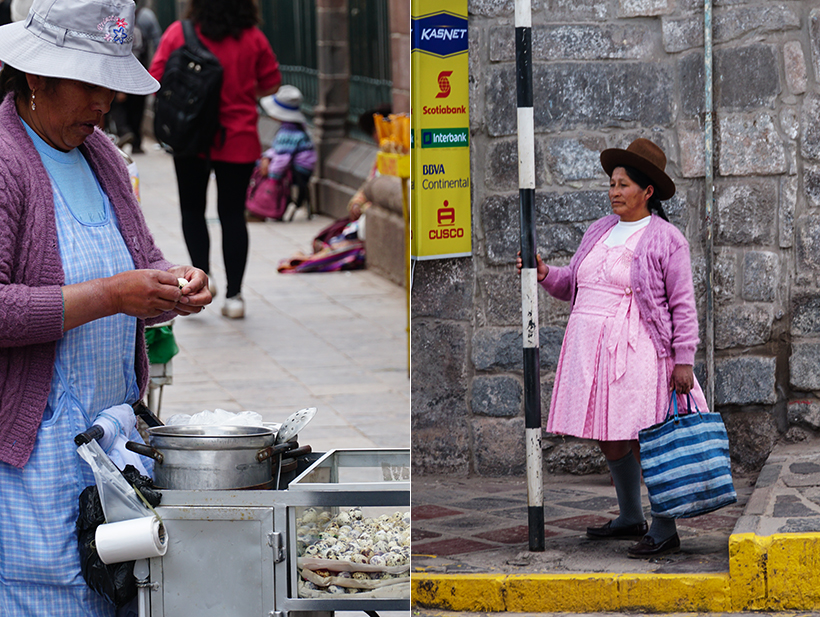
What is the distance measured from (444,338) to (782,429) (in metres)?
1.77

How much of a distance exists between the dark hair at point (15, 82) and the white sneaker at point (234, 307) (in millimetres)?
6108

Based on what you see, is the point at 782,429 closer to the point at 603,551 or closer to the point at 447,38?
the point at 603,551

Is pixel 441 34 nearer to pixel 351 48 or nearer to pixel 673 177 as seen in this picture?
pixel 673 177

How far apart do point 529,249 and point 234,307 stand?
447 centimetres

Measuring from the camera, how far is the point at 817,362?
20.5ft

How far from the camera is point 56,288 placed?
2.55m

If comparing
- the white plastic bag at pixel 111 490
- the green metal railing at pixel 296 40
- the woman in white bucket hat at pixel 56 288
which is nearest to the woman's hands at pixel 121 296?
the woman in white bucket hat at pixel 56 288

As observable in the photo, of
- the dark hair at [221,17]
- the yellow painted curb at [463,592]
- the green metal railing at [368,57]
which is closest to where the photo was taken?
the yellow painted curb at [463,592]

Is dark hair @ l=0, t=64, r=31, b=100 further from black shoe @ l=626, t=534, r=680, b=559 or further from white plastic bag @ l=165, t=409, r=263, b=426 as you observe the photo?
black shoe @ l=626, t=534, r=680, b=559

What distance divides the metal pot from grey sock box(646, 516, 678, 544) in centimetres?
260

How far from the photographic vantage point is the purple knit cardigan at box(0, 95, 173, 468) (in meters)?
2.52

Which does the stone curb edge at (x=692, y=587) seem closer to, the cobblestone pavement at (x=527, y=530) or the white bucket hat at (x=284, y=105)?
the cobblestone pavement at (x=527, y=530)

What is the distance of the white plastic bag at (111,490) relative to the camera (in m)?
2.62

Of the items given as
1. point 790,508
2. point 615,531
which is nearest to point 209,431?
point 615,531
